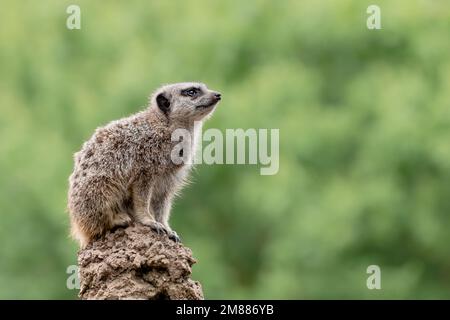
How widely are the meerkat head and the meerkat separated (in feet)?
0.03

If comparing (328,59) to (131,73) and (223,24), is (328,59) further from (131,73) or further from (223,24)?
(131,73)

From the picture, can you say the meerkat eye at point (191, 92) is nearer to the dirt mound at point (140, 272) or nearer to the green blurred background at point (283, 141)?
the dirt mound at point (140, 272)

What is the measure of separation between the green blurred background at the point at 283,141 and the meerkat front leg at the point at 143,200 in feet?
27.6

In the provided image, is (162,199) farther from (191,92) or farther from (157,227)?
(191,92)

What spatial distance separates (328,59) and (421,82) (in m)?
2.19

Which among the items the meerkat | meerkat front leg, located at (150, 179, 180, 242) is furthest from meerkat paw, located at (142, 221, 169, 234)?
meerkat front leg, located at (150, 179, 180, 242)

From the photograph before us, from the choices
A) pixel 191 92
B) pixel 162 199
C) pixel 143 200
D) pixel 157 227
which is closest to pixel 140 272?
pixel 157 227

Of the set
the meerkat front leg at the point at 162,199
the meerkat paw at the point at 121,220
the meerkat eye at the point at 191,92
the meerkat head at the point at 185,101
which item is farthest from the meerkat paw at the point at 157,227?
the meerkat eye at the point at 191,92

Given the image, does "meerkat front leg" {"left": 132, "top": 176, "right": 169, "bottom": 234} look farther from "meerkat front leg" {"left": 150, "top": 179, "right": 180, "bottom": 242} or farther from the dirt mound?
the dirt mound

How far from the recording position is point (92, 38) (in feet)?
65.7
